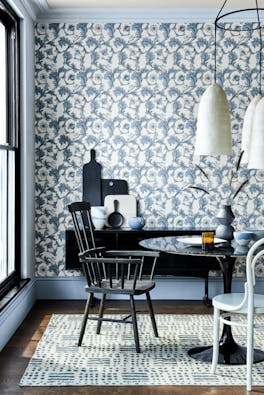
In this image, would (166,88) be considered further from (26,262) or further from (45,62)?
(26,262)

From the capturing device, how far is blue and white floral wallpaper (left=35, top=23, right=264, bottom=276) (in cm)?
610

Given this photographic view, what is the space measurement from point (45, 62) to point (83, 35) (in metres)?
0.44

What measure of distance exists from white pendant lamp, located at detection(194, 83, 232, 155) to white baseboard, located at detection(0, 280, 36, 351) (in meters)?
1.85

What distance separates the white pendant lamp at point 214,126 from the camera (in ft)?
12.5

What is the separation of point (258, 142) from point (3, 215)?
2.38 m

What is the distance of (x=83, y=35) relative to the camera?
241 inches

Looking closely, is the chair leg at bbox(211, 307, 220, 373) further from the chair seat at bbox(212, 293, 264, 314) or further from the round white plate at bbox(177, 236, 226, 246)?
the round white plate at bbox(177, 236, 226, 246)

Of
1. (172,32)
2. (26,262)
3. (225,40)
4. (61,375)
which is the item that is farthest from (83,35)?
(61,375)

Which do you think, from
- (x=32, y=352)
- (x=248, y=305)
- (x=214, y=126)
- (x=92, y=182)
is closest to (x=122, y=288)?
(x=32, y=352)

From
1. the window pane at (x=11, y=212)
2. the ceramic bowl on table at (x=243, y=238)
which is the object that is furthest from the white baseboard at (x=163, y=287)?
the ceramic bowl on table at (x=243, y=238)

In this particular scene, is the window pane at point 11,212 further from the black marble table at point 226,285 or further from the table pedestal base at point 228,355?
the table pedestal base at point 228,355

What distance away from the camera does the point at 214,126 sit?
3.84 meters

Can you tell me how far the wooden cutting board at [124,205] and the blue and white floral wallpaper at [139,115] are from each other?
0.09 metres

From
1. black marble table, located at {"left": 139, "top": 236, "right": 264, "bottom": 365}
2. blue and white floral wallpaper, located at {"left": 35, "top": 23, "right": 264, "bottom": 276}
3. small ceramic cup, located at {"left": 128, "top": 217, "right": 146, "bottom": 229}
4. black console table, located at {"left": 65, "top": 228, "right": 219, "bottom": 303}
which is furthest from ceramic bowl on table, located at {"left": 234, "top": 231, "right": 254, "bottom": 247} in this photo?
blue and white floral wallpaper, located at {"left": 35, "top": 23, "right": 264, "bottom": 276}
